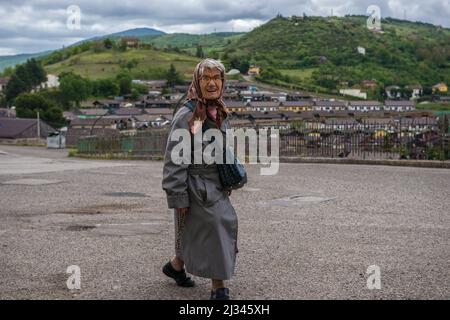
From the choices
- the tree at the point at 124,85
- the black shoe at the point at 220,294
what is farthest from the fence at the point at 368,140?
the tree at the point at 124,85

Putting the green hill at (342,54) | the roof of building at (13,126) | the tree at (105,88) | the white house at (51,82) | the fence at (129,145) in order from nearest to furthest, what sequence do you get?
the fence at (129,145) → the roof of building at (13,126) → the green hill at (342,54) → the tree at (105,88) → the white house at (51,82)

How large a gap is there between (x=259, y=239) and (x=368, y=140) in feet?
51.2

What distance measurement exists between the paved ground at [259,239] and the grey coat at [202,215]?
0.36 metres

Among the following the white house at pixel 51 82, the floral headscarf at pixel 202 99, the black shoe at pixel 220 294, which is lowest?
the black shoe at pixel 220 294

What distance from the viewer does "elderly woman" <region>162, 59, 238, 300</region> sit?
5.67m

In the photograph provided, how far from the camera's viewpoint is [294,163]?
23.0 m

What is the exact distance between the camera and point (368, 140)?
925 inches

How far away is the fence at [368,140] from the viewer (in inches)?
850

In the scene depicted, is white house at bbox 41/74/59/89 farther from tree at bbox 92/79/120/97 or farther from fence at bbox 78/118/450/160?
fence at bbox 78/118/450/160

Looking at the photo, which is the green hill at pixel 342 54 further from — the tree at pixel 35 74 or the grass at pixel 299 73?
the tree at pixel 35 74

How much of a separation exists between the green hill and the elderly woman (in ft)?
340
